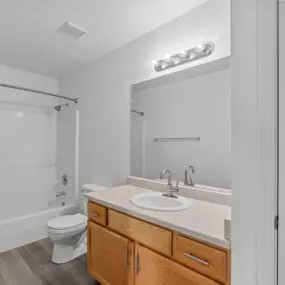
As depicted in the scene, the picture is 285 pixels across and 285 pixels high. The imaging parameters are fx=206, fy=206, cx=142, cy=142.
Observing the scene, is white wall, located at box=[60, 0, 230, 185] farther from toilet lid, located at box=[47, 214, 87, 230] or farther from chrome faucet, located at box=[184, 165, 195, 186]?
chrome faucet, located at box=[184, 165, 195, 186]

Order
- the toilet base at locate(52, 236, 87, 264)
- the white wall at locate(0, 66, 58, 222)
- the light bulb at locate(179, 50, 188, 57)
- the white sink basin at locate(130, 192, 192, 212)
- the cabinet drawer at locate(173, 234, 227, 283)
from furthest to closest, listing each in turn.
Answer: the white wall at locate(0, 66, 58, 222) < the toilet base at locate(52, 236, 87, 264) < the light bulb at locate(179, 50, 188, 57) < the white sink basin at locate(130, 192, 192, 212) < the cabinet drawer at locate(173, 234, 227, 283)

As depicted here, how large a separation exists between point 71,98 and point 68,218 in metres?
1.73

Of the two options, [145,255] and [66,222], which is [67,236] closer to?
[66,222]

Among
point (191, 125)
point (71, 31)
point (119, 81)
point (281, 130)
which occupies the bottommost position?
point (281, 130)

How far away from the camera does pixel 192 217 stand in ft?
4.19

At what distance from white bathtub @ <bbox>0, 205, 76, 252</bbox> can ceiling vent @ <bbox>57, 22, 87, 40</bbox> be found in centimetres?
218

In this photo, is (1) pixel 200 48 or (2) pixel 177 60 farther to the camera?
(2) pixel 177 60

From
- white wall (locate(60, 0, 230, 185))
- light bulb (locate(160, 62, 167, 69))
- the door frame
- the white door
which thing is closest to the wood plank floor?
white wall (locate(60, 0, 230, 185))

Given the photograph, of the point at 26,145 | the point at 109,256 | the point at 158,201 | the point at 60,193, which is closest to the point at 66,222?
the point at 109,256

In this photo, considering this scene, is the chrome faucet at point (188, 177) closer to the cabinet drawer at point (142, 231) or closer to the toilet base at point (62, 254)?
the cabinet drawer at point (142, 231)

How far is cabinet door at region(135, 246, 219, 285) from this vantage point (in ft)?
3.64

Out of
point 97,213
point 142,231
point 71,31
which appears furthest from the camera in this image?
point 71,31

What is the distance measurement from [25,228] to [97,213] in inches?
60.0

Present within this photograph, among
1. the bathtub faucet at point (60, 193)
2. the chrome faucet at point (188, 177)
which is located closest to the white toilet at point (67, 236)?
the bathtub faucet at point (60, 193)
